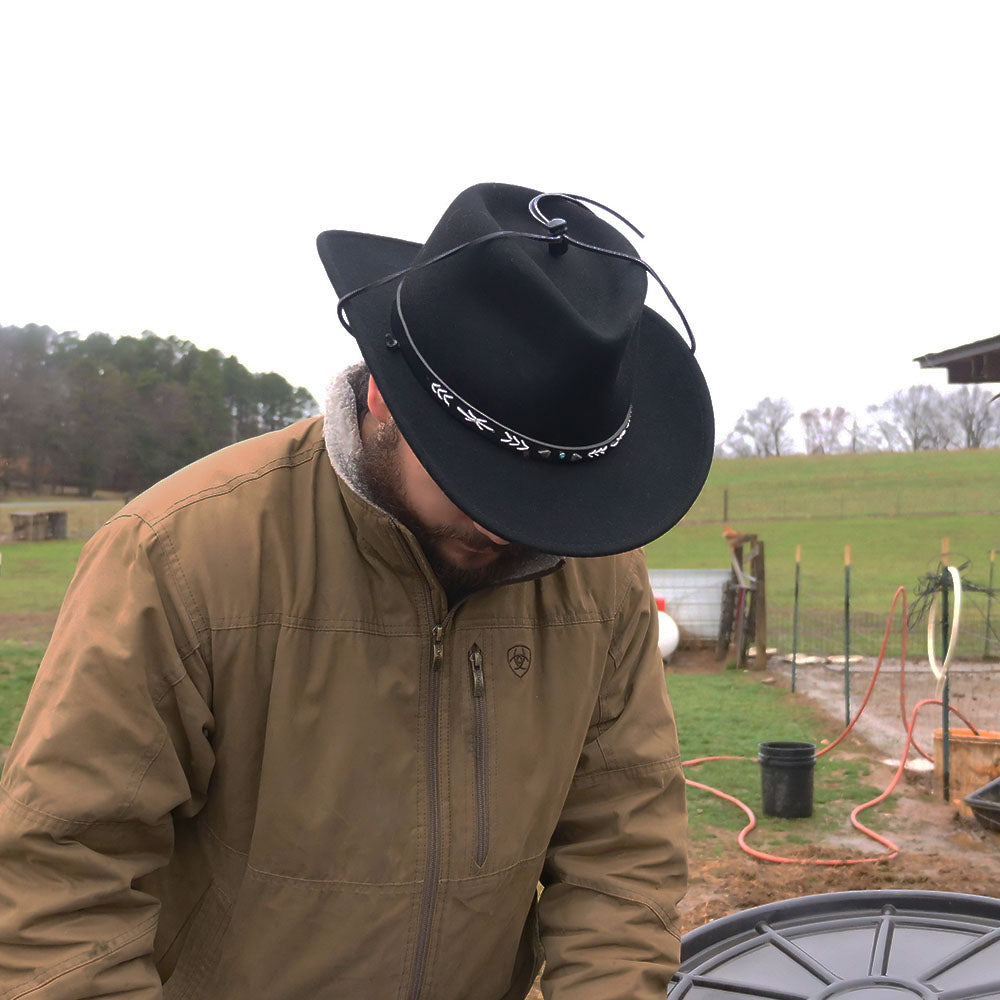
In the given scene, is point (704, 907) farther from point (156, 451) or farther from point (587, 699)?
point (156, 451)

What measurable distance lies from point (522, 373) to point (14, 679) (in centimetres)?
765

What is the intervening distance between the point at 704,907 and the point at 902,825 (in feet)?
5.34

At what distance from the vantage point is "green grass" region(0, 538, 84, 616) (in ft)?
47.3

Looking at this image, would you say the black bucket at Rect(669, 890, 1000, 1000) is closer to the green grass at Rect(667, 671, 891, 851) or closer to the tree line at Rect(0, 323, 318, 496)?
the green grass at Rect(667, 671, 891, 851)

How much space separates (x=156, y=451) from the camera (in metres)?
15.0

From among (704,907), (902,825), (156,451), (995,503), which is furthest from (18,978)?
(995,503)

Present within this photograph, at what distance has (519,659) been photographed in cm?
146

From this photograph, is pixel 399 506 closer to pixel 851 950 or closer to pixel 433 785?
pixel 433 785

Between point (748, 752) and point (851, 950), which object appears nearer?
point (851, 950)

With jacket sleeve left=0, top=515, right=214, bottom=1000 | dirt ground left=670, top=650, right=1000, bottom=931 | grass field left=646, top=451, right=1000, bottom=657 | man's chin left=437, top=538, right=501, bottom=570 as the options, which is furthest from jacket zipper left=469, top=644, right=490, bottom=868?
grass field left=646, top=451, right=1000, bottom=657

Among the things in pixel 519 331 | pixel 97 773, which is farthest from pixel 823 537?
pixel 97 773

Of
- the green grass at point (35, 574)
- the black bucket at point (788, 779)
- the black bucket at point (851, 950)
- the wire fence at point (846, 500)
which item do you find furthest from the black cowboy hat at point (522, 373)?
the wire fence at point (846, 500)

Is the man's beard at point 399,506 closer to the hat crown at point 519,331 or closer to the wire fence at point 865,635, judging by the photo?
the hat crown at point 519,331

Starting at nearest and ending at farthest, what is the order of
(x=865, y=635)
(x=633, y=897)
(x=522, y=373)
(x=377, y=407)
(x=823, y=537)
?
1. (x=522, y=373)
2. (x=377, y=407)
3. (x=633, y=897)
4. (x=865, y=635)
5. (x=823, y=537)
